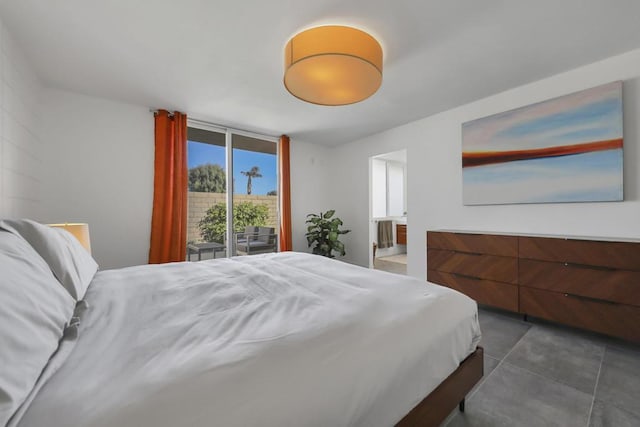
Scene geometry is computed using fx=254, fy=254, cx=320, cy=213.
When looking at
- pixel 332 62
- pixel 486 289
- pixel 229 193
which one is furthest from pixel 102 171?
pixel 486 289

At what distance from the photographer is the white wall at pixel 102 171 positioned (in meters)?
2.67

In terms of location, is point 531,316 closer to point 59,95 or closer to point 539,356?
point 539,356

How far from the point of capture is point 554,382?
5.12 feet

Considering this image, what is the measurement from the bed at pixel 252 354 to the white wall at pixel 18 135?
1293 mm

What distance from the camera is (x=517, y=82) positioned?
8.38ft

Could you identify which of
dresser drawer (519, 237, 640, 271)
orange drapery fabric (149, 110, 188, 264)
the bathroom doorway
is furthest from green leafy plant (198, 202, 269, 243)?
dresser drawer (519, 237, 640, 271)

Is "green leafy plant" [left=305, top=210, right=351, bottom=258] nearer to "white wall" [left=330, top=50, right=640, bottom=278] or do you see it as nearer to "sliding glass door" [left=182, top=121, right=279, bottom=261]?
"white wall" [left=330, top=50, right=640, bottom=278]

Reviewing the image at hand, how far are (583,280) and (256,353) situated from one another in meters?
2.64

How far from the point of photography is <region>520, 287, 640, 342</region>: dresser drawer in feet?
6.12

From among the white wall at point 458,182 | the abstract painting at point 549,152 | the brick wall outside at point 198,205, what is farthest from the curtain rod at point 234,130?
the abstract painting at point 549,152

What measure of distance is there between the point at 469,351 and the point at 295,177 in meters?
3.76

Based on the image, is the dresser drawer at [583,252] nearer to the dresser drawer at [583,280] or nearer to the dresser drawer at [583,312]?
the dresser drawer at [583,280]

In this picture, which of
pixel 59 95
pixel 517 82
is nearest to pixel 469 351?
pixel 517 82

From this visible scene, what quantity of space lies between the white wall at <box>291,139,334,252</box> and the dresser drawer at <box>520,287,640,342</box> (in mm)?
3239
